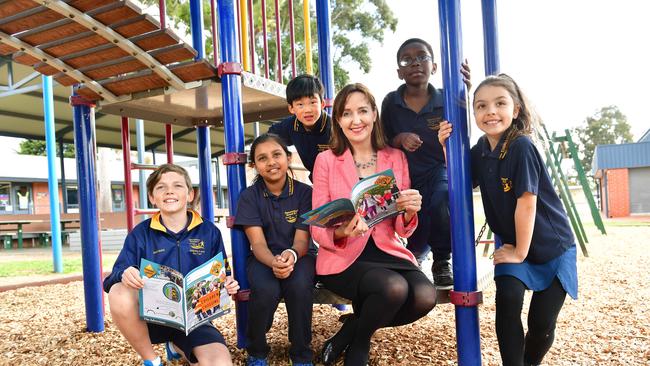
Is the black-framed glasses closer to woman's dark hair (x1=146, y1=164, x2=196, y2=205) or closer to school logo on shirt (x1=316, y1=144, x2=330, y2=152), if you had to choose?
school logo on shirt (x1=316, y1=144, x2=330, y2=152)

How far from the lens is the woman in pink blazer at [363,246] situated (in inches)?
86.7

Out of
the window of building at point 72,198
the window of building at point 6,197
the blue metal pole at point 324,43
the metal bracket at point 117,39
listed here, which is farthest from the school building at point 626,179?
the window of building at point 6,197

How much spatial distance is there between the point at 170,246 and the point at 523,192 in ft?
5.38

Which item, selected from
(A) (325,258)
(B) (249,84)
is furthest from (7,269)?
(A) (325,258)

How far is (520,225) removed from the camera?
203 centimetres

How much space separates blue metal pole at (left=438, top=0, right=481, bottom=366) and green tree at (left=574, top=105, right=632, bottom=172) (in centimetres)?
5494

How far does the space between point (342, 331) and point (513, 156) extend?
120 centimetres

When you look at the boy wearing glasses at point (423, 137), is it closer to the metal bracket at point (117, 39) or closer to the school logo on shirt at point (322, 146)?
the school logo on shirt at point (322, 146)

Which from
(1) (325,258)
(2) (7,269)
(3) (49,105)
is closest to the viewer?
(1) (325,258)

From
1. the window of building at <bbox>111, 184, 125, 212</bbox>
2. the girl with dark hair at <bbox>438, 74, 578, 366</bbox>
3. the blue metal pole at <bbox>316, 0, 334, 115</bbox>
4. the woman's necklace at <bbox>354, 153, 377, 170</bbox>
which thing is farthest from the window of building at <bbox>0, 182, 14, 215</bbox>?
the girl with dark hair at <bbox>438, 74, 578, 366</bbox>

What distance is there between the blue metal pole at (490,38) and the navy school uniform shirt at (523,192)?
0.73m

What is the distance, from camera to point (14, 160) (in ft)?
66.6

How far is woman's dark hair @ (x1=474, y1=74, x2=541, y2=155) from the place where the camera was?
7.01 feet

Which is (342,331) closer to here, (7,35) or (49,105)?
(7,35)
